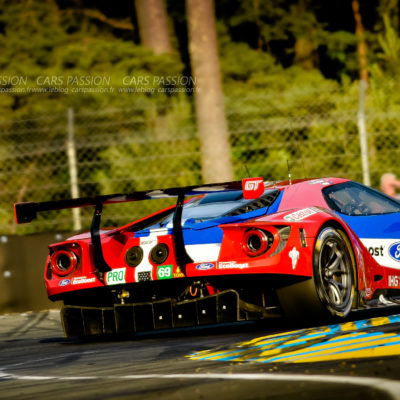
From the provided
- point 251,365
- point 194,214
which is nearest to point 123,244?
point 194,214

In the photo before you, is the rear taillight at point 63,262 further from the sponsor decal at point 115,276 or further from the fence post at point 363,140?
the fence post at point 363,140

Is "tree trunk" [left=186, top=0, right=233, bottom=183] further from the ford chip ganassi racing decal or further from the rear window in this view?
the ford chip ganassi racing decal

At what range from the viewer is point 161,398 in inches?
168

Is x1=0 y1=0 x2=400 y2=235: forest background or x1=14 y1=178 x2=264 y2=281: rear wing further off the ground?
x1=0 y1=0 x2=400 y2=235: forest background

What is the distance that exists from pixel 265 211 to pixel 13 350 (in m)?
2.13

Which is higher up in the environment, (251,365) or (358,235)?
(358,235)

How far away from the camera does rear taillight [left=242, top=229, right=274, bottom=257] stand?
6.65 m

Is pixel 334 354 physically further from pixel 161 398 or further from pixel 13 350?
pixel 13 350

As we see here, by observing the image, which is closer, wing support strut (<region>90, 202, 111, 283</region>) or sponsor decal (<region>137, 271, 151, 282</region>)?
sponsor decal (<region>137, 271, 151, 282</region>)

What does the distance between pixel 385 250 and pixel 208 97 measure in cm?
993

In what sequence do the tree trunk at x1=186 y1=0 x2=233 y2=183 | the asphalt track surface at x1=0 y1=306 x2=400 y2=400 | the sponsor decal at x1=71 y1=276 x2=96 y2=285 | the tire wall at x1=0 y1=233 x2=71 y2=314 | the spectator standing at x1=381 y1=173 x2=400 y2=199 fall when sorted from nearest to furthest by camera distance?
the asphalt track surface at x1=0 y1=306 x2=400 y2=400
the sponsor decal at x1=71 y1=276 x2=96 y2=285
the tire wall at x1=0 y1=233 x2=71 y2=314
the spectator standing at x1=381 y1=173 x2=400 y2=199
the tree trunk at x1=186 y1=0 x2=233 y2=183

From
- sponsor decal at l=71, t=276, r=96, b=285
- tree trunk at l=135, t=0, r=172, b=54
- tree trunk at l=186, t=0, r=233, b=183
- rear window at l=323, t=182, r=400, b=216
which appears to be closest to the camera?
sponsor decal at l=71, t=276, r=96, b=285

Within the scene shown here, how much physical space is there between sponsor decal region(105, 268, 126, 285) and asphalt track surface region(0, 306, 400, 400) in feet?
1.48

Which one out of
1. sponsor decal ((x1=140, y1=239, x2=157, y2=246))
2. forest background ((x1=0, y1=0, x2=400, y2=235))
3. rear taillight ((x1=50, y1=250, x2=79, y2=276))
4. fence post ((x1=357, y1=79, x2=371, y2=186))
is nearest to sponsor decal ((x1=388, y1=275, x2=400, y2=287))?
forest background ((x1=0, y1=0, x2=400, y2=235))
